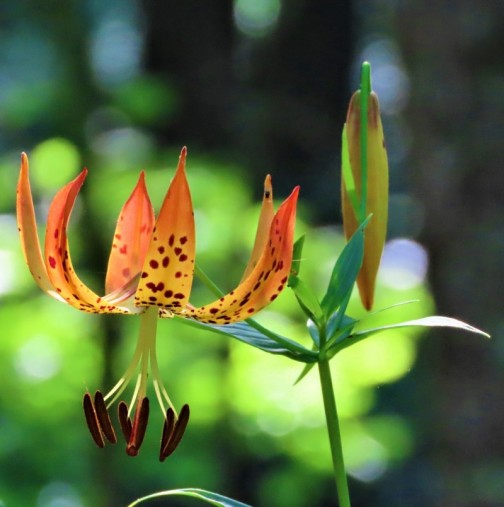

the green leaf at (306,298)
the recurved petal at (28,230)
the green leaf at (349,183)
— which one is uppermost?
the green leaf at (349,183)

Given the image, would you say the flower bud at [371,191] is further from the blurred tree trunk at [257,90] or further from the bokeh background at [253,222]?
the blurred tree trunk at [257,90]

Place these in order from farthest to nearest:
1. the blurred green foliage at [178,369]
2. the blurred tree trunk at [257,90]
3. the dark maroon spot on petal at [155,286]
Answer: the blurred tree trunk at [257,90], the blurred green foliage at [178,369], the dark maroon spot on petal at [155,286]

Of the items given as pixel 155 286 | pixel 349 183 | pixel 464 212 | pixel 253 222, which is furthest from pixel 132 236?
pixel 253 222

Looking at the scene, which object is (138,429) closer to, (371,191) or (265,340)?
(265,340)

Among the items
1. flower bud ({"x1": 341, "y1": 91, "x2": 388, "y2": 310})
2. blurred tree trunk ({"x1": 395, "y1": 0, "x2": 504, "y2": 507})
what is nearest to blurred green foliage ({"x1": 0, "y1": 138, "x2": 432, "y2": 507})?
blurred tree trunk ({"x1": 395, "y1": 0, "x2": 504, "y2": 507})

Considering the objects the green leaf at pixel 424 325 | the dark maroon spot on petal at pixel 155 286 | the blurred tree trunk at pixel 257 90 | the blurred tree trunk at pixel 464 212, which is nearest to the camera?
the green leaf at pixel 424 325

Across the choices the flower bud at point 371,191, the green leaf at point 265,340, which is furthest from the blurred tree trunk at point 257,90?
the green leaf at point 265,340
